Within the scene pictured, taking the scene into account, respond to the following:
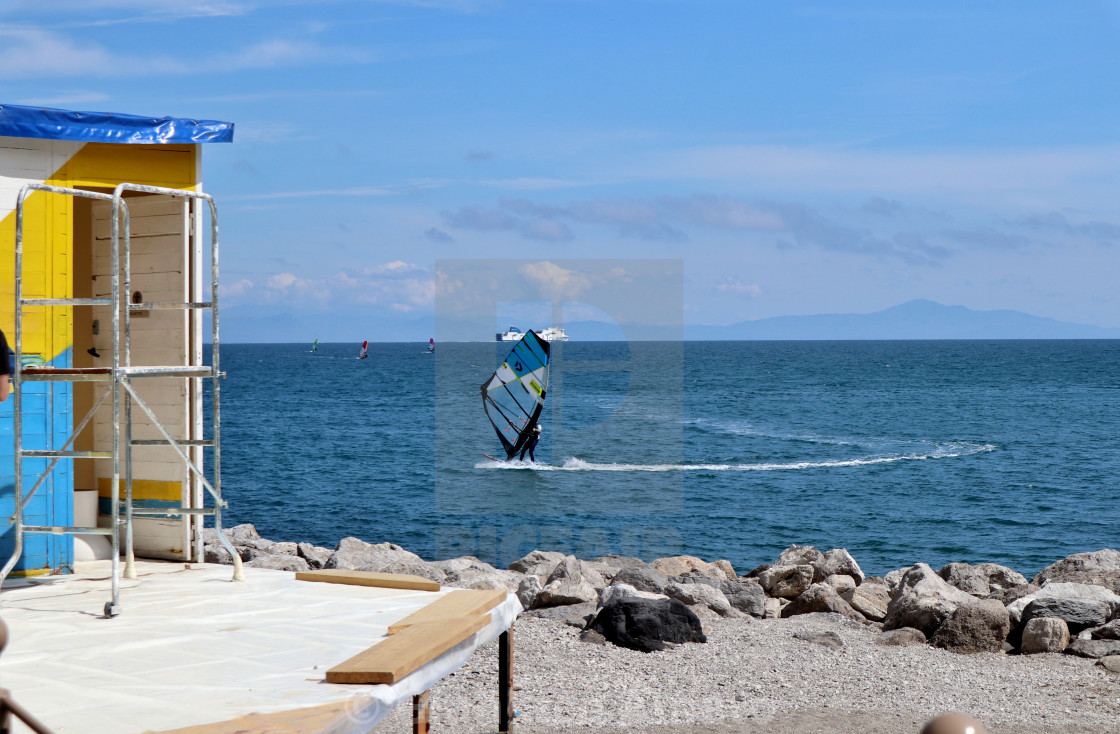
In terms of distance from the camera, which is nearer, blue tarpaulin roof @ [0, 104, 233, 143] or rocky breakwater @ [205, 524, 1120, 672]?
blue tarpaulin roof @ [0, 104, 233, 143]

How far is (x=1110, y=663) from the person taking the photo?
837 centimetres

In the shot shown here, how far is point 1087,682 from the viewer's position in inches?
316

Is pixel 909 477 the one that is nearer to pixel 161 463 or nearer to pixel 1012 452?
pixel 1012 452

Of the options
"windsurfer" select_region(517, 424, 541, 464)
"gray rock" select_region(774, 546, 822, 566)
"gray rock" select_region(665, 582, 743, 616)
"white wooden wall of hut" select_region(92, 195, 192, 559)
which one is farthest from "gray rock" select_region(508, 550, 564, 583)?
"windsurfer" select_region(517, 424, 541, 464)

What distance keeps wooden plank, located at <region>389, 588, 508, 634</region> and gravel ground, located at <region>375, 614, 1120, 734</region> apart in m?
1.45

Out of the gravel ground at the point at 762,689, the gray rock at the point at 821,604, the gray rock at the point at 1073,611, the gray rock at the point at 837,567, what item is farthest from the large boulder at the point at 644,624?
the gray rock at the point at 837,567

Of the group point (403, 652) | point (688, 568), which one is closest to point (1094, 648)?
point (688, 568)

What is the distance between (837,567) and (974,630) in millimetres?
4655

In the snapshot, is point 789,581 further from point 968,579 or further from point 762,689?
point 762,689

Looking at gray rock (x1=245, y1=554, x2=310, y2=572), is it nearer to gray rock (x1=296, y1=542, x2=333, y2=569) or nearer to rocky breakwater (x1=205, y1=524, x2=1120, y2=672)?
rocky breakwater (x1=205, y1=524, x2=1120, y2=672)

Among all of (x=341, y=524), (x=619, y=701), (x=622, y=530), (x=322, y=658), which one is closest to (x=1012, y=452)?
(x=622, y=530)

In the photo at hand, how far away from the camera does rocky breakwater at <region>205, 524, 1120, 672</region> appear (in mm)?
8891

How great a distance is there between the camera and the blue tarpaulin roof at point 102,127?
6020 mm

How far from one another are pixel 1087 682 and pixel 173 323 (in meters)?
7.68
